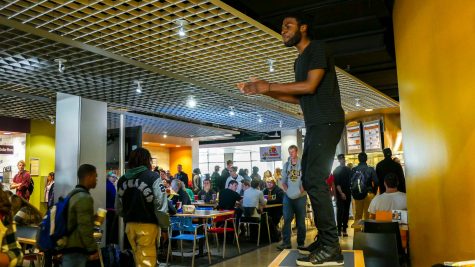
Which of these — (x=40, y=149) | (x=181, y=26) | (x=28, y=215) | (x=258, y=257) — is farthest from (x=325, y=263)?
(x=40, y=149)

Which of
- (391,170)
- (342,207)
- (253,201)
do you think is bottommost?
(342,207)

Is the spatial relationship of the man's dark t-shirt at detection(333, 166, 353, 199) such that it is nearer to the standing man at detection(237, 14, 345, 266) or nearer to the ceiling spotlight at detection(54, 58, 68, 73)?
the ceiling spotlight at detection(54, 58, 68, 73)

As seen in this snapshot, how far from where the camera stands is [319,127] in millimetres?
2102

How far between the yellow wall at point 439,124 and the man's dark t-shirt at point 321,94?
0.85 metres

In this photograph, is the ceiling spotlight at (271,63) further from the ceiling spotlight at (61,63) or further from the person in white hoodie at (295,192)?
the ceiling spotlight at (61,63)

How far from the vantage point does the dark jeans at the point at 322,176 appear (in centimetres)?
209

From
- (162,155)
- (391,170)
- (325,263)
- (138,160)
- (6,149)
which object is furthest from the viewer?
(162,155)

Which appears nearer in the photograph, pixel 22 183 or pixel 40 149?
pixel 22 183

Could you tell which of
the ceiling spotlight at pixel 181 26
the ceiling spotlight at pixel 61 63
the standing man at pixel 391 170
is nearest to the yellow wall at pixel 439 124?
the ceiling spotlight at pixel 181 26

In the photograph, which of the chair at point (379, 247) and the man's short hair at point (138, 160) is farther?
the man's short hair at point (138, 160)

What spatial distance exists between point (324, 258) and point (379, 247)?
6.73 feet

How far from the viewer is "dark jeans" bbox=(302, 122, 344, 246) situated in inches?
82.3

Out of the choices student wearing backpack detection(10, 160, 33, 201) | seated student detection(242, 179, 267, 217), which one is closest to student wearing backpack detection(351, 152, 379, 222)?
seated student detection(242, 179, 267, 217)

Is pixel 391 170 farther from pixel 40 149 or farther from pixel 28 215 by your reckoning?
pixel 40 149
